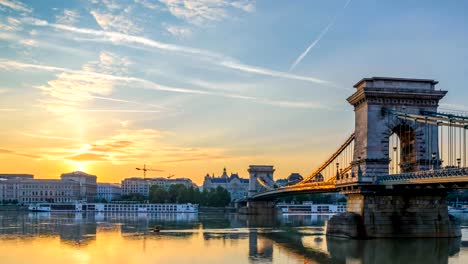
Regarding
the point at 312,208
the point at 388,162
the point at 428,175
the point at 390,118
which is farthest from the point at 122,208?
the point at 428,175

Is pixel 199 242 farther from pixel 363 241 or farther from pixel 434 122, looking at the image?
pixel 434 122

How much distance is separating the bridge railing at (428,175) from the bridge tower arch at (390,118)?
3479 millimetres

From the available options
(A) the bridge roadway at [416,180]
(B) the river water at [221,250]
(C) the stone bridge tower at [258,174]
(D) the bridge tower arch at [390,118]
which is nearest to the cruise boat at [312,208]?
(C) the stone bridge tower at [258,174]

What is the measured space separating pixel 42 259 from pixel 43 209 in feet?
421

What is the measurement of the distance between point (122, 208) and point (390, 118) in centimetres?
12389

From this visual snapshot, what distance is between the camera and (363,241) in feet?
175

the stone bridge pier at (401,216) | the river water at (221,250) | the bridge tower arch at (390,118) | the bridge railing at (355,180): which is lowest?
the river water at (221,250)

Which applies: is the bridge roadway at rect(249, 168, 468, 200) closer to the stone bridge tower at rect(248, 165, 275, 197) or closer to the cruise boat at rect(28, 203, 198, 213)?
the stone bridge tower at rect(248, 165, 275, 197)

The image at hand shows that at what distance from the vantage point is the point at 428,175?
45.3m

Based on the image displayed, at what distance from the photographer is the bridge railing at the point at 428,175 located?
137 ft

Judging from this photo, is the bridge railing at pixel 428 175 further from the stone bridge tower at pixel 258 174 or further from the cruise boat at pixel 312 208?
the cruise boat at pixel 312 208

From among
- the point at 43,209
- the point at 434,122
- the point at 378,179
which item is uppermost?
the point at 434,122

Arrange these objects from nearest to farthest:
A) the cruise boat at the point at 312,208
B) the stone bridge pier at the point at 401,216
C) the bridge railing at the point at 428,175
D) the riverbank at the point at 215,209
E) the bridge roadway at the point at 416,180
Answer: the bridge railing at the point at 428,175 < the bridge roadway at the point at 416,180 < the stone bridge pier at the point at 401,216 < the riverbank at the point at 215,209 < the cruise boat at the point at 312,208

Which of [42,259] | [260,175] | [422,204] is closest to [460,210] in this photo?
[260,175]
